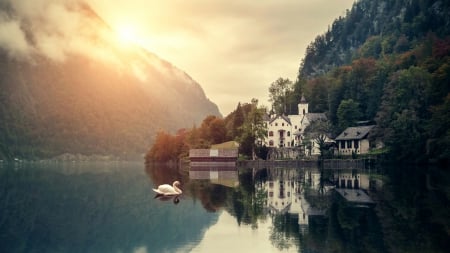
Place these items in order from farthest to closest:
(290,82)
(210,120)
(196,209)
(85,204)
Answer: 1. (290,82)
2. (210,120)
3. (85,204)
4. (196,209)

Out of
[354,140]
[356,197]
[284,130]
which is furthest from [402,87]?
[356,197]

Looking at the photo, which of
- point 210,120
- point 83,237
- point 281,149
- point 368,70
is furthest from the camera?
point 210,120

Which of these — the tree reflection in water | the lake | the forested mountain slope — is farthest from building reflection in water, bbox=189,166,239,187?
the forested mountain slope

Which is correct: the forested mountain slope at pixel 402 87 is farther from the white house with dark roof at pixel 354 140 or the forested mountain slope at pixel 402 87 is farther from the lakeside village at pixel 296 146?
the lakeside village at pixel 296 146

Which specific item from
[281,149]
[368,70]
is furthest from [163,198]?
[368,70]

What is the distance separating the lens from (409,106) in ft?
273

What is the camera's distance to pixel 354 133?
325 feet

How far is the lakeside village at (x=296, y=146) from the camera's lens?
9562 cm

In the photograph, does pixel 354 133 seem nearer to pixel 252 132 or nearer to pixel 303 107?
pixel 252 132

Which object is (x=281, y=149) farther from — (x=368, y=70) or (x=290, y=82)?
(x=290, y=82)

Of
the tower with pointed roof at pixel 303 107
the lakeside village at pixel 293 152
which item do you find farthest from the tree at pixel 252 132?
the tower with pointed roof at pixel 303 107

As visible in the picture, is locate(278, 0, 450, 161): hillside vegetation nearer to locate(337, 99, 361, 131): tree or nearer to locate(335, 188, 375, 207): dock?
locate(337, 99, 361, 131): tree

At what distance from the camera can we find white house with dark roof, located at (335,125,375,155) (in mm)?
96938

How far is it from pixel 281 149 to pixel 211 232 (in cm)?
8614
